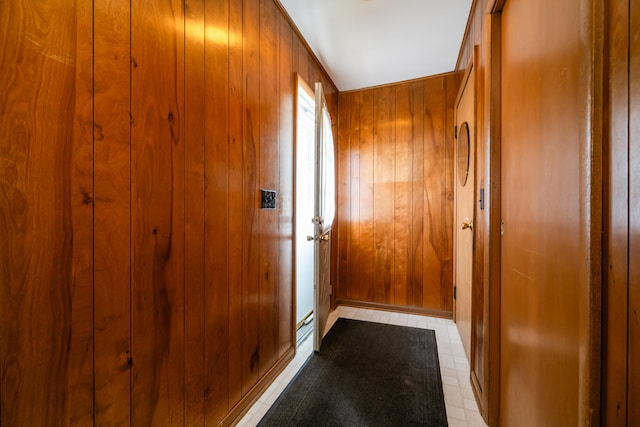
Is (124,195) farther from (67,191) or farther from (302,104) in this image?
(302,104)

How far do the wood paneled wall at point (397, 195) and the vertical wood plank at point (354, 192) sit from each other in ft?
0.04

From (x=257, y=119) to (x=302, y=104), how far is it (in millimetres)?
949

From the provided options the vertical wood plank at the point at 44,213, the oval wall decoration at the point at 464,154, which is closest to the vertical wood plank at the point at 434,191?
the oval wall decoration at the point at 464,154

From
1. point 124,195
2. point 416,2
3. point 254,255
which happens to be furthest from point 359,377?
point 416,2

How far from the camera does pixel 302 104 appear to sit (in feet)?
7.61

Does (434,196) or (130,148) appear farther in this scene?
(434,196)

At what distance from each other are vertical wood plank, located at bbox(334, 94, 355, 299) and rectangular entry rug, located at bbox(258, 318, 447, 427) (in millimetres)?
778

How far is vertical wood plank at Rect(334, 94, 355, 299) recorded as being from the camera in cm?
294

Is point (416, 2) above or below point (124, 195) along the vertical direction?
above

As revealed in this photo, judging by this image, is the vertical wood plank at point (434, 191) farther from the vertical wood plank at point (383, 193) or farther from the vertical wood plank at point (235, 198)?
the vertical wood plank at point (235, 198)

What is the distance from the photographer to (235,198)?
52.9 inches

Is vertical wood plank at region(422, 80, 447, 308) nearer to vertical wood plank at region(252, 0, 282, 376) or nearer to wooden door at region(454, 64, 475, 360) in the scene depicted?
wooden door at region(454, 64, 475, 360)

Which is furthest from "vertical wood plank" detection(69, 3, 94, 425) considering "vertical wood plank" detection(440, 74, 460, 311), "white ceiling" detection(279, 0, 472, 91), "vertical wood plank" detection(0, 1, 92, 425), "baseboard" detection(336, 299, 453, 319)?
"vertical wood plank" detection(440, 74, 460, 311)

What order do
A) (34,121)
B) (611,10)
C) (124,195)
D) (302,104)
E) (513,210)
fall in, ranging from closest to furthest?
(611,10)
(34,121)
(124,195)
(513,210)
(302,104)
